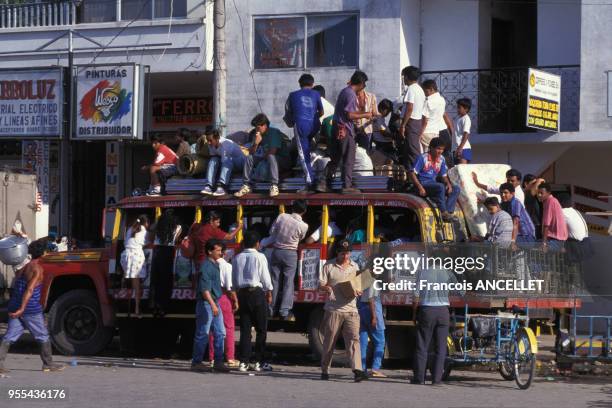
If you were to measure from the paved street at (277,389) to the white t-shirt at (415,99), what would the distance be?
3479 mm

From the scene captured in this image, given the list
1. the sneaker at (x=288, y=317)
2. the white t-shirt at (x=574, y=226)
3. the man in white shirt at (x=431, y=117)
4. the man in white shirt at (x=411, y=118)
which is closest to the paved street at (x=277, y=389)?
the sneaker at (x=288, y=317)

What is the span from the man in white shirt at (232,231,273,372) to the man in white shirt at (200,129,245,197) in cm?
146

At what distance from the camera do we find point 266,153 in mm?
15219

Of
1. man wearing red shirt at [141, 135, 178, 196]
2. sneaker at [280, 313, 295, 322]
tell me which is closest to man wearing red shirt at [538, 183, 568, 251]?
sneaker at [280, 313, 295, 322]

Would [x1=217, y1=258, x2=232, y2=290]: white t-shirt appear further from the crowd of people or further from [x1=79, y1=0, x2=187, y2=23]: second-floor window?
[x1=79, y1=0, x2=187, y2=23]: second-floor window

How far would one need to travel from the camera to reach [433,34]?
2253 cm

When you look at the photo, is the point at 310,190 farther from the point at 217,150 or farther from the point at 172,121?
the point at 172,121

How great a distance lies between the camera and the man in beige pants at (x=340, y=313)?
13.2 metres

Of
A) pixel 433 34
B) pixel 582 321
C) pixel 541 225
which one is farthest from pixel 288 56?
pixel 582 321

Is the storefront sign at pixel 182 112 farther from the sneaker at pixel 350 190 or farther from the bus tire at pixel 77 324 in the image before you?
the sneaker at pixel 350 190

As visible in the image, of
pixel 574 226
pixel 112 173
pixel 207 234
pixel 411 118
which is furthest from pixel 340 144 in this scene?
pixel 112 173

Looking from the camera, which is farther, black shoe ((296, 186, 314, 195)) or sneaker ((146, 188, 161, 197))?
sneaker ((146, 188, 161, 197))

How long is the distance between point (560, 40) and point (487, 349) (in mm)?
10427

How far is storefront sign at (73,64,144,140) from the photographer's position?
73.5ft
